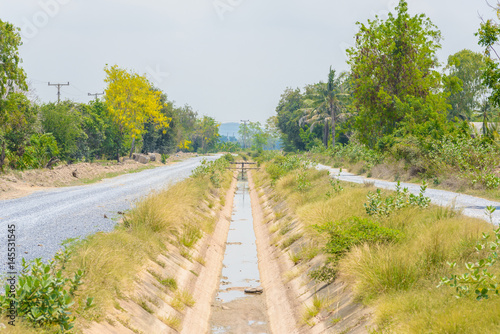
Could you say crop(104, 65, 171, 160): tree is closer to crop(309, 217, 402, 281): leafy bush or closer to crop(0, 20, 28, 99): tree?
crop(0, 20, 28, 99): tree

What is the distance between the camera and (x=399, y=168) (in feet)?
91.6

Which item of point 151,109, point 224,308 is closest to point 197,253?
point 224,308

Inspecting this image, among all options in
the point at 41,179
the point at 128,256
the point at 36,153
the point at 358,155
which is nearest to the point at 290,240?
the point at 128,256

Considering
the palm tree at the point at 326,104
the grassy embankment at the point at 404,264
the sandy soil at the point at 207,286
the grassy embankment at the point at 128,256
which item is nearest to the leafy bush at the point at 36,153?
the grassy embankment at the point at 128,256

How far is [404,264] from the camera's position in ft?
26.1

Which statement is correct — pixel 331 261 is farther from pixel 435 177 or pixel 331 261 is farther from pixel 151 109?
pixel 151 109

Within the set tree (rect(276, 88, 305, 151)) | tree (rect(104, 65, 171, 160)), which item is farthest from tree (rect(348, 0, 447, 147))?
tree (rect(276, 88, 305, 151))

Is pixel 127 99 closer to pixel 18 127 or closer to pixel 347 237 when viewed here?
pixel 18 127

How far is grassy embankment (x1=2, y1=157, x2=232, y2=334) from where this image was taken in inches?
265

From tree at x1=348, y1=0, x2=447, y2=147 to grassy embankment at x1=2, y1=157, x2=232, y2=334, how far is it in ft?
59.3

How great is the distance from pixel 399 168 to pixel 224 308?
1904 centimetres

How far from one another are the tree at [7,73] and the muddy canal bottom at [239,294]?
48.8ft

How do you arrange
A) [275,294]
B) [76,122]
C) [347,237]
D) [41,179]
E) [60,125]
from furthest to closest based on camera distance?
[76,122]
[60,125]
[41,179]
[275,294]
[347,237]

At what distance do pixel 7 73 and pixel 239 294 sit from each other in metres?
20.7
